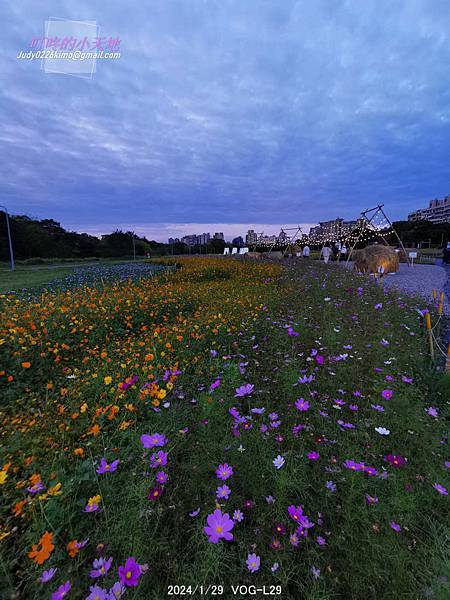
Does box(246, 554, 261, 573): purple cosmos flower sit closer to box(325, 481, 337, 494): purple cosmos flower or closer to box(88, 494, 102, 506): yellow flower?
box(325, 481, 337, 494): purple cosmos flower

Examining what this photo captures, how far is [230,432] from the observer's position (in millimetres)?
1997

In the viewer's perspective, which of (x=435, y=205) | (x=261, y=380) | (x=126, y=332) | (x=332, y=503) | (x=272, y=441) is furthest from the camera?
(x=435, y=205)

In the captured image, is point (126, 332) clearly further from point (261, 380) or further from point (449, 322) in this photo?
point (449, 322)

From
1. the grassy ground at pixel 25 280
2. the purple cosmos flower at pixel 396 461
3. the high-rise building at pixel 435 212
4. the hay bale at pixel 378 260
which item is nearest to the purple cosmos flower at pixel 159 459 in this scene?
the purple cosmos flower at pixel 396 461

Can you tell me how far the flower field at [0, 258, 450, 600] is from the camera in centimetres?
117

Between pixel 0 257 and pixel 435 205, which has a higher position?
pixel 435 205

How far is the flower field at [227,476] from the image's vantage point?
1.17 m

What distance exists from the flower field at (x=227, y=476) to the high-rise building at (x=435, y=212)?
121 meters

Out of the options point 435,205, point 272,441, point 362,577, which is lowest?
point 362,577

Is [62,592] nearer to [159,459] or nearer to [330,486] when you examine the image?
[159,459]

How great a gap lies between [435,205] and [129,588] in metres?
146

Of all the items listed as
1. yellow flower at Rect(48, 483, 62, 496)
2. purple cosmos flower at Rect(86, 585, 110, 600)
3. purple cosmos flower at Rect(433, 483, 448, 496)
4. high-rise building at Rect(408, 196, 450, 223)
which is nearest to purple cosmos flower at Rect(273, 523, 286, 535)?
purple cosmos flower at Rect(86, 585, 110, 600)

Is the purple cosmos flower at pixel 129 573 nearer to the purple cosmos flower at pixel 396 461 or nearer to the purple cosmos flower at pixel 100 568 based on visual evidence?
the purple cosmos flower at pixel 100 568

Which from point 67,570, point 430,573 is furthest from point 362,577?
point 67,570
